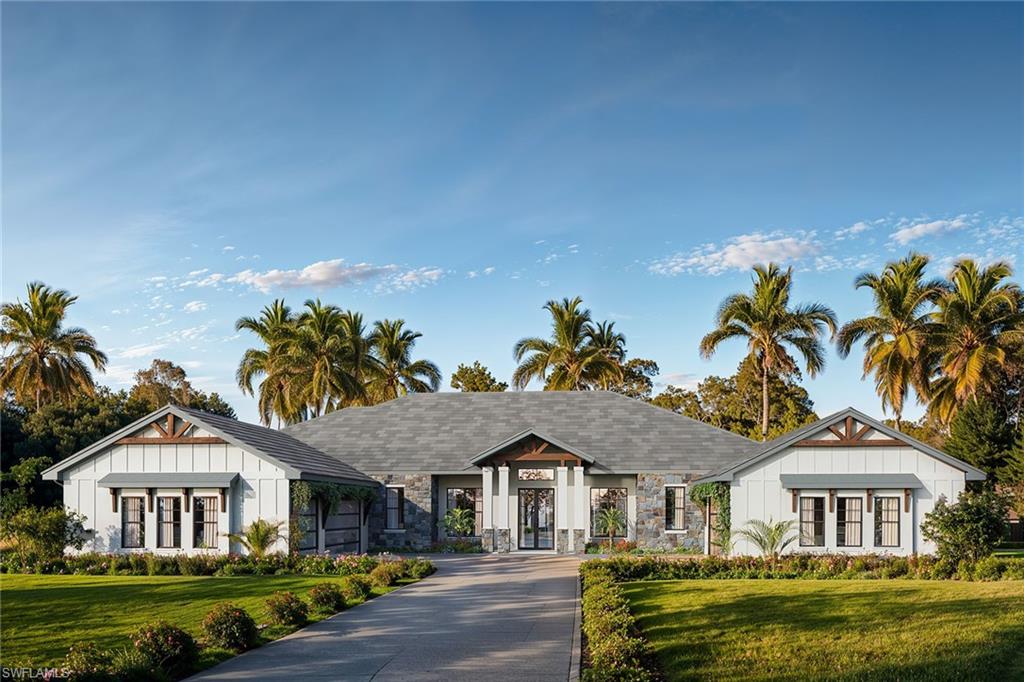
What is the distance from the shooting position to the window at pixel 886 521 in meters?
27.1

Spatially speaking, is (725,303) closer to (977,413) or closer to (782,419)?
(977,413)

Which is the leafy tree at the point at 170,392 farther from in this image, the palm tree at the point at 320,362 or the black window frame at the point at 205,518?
the black window frame at the point at 205,518

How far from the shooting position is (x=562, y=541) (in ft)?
105

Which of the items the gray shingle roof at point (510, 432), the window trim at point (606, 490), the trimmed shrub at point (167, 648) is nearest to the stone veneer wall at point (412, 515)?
the gray shingle roof at point (510, 432)

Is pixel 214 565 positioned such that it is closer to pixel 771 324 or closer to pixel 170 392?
pixel 771 324

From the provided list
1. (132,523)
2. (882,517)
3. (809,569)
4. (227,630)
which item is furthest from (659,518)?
(227,630)

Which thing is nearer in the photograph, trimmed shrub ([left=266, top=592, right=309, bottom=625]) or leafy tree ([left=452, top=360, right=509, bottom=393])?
trimmed shrub ([left=266, top=592, right=309, bottom=625])

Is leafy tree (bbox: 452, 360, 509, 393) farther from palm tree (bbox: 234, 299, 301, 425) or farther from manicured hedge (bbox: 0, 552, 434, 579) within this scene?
manicured hedge (bbox: 0, 552, 434, 579)

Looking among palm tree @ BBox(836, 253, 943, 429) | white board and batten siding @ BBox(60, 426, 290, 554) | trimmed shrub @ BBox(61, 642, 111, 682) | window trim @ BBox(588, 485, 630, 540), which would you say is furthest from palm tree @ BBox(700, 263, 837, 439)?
trimmed shrub @ BBox(61, 642, 111, 682)

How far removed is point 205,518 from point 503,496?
31.9 ft

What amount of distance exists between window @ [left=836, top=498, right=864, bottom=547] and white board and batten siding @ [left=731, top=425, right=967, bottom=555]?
0.50ft

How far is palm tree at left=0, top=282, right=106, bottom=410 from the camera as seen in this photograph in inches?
1882

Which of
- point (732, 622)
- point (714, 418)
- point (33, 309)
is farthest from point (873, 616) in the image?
point (714, 418)

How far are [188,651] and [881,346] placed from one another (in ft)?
127
